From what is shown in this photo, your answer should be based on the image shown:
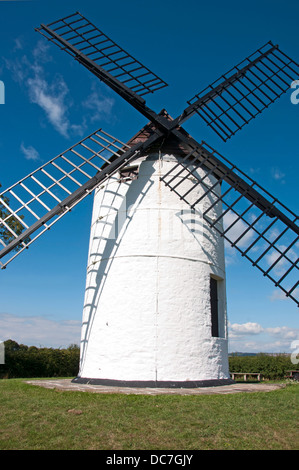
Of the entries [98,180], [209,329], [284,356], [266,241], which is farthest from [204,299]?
[284,356]

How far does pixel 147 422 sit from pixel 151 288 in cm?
396

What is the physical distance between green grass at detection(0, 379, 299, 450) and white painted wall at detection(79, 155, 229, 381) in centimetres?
176

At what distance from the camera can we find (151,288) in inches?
328

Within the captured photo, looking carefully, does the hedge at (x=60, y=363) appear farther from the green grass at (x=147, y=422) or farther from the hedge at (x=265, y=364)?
the green grass at (x=147, y=422)

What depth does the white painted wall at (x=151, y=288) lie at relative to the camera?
26.2 feet

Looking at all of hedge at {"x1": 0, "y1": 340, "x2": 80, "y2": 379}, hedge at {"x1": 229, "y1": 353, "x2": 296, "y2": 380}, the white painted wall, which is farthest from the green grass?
hedge at {"x1": 229, "y1": 353, "x2": 296, "y2": 380}

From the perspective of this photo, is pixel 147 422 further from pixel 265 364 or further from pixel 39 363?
pixel 265 364

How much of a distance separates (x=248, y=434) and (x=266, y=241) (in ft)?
16.7

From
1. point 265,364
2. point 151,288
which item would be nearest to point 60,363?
point 151,288

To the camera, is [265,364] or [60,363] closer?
[60,363]

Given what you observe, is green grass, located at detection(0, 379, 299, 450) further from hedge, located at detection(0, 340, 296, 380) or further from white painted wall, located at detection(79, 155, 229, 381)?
hedge, located at detection(0, 340, 296, 380)

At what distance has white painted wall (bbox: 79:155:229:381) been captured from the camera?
Answer: 799 centimetres
